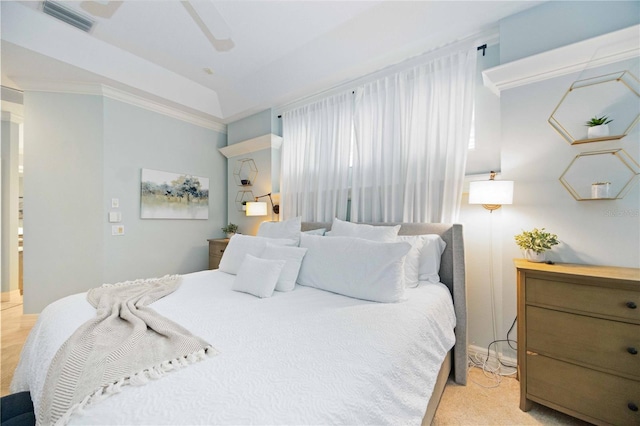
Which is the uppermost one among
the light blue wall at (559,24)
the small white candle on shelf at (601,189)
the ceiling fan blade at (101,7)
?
the ceiling fan blade at (101,7)

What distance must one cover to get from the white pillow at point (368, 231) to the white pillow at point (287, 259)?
0.43 m

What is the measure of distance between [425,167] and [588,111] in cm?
104

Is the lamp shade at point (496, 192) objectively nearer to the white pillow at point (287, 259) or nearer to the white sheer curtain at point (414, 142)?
the white sheer curtain at point (414, 142)

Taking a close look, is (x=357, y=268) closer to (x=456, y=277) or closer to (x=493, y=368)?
(x=456, y=277)

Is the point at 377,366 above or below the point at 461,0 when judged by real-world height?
below

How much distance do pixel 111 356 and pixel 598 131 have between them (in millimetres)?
2726

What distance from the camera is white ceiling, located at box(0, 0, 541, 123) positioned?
A: 2.06 m

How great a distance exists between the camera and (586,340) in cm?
132

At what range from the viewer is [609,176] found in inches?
61.6

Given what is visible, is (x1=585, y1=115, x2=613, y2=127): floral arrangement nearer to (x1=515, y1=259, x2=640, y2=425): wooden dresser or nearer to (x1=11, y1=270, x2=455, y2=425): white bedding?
(x1=515, y1=259, x2=640, y2=425): wooden dresser

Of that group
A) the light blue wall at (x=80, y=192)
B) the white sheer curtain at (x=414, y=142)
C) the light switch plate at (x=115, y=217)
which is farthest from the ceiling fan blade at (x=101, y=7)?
the white sheer curtain at (x=414, y=142)

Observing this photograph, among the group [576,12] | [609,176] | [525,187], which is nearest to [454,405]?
[525,187]

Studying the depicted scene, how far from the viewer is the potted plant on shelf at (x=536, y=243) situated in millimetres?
1621

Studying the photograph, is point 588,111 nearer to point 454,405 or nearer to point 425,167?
point 425,167
